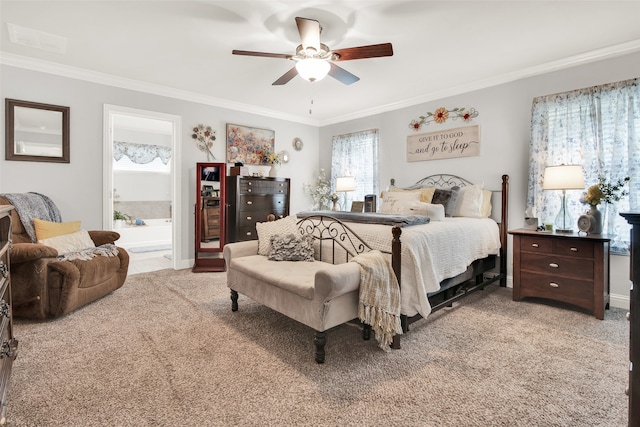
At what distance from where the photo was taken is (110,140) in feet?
13.7

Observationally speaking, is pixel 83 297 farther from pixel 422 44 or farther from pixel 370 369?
pixel 422 44

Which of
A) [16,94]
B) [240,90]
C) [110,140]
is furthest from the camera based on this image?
[240,90]

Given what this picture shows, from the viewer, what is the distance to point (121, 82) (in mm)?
4172

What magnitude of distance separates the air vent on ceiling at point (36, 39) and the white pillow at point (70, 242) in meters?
1.92

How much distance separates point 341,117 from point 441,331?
4.48 meters

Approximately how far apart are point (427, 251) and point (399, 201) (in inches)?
61.1

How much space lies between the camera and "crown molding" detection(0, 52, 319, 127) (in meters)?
3.55

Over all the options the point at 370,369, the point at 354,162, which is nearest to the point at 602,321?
the point at 370,369

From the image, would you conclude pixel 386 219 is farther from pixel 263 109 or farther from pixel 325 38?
pixel 263 109

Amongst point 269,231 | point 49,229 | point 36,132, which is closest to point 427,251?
point 269,231

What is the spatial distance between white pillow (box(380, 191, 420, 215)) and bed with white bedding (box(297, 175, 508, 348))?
0.02 metres

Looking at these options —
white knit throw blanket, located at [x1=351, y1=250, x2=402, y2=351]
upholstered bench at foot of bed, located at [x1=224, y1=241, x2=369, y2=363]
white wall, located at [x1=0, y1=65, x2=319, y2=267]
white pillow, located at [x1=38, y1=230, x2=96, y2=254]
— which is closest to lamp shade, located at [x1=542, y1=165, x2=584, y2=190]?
white knit throw blanket, located at [x1=351, y1=250, x2=402, y2=351]

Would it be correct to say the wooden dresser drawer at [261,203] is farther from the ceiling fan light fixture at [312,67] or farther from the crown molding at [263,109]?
the ceiling fan light fixture at [312,67]

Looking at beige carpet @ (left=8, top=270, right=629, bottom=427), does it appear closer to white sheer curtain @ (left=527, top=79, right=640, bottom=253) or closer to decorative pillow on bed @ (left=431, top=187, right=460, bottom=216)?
white sheer curtain @ (left=527, top=79, right=640, bottom=253)
